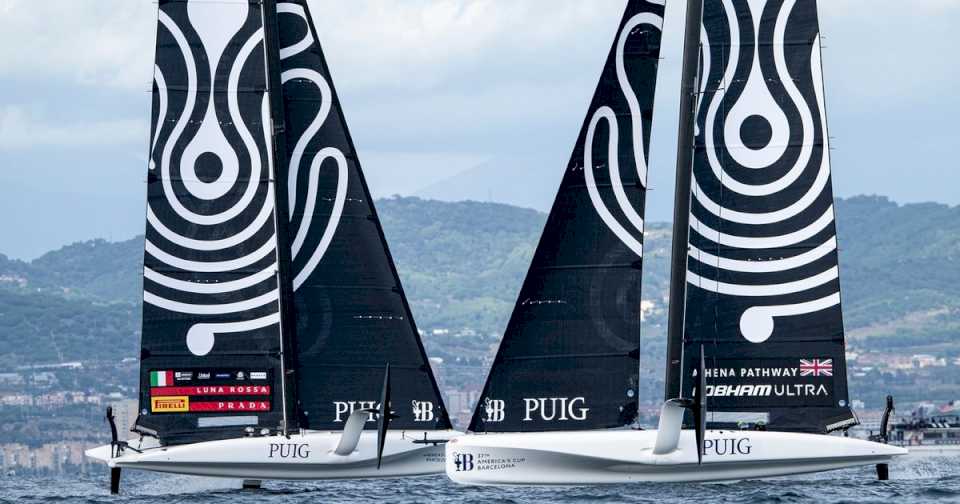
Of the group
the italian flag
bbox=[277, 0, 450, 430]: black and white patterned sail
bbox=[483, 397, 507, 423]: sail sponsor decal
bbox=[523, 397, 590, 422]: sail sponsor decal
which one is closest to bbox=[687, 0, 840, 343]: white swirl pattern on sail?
bbox=[523, 397, 590, 422]: sail sponsor decal

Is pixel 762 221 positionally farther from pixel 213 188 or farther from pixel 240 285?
pixel 213 188

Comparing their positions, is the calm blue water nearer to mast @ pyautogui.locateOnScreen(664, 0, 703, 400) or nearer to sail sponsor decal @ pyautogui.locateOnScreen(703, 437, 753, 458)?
sail sponsor decal @ pyautogui.locateOnScreen(703, 437, 753, 458)

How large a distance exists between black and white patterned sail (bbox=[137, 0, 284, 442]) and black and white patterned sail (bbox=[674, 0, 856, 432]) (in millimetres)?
8797

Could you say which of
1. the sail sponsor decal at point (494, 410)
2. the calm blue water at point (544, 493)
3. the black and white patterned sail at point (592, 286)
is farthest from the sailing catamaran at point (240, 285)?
the black and white patterned sail at point (592, 286)

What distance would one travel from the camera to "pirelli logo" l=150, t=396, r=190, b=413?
41812mm

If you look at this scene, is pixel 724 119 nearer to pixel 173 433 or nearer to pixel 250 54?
pixel 250 54

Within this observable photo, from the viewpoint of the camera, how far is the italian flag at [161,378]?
41875 millimetres

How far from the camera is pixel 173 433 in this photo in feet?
137

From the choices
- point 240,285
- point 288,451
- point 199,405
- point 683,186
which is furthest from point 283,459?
point 683,186

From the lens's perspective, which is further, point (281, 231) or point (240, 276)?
point (240, 276)

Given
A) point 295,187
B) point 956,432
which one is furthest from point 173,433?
point 956,432

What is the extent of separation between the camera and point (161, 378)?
41.9 metres

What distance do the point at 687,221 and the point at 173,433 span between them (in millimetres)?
11272

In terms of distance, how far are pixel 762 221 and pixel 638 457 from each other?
4.95m
